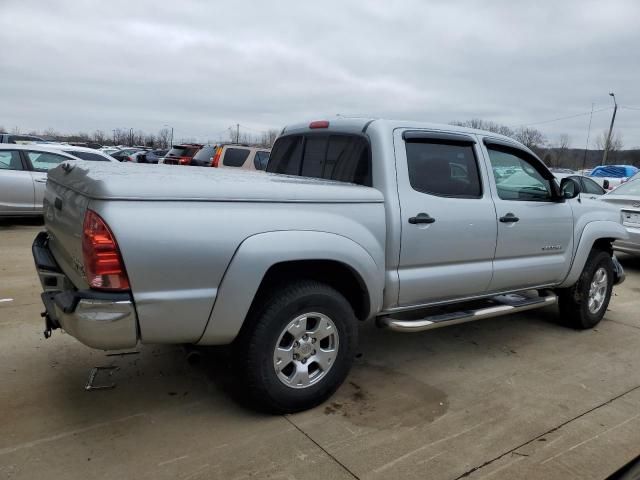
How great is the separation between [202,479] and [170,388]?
3.73ft

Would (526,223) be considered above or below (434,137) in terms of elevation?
below

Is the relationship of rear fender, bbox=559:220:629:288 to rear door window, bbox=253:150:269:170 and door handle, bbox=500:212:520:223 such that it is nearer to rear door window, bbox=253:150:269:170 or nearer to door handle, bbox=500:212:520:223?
door handle, bbox=500:212:520:223

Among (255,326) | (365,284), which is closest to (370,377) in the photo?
(365,284)

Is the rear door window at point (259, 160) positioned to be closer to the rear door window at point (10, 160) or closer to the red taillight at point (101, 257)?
the rear door window at point (10, 160)

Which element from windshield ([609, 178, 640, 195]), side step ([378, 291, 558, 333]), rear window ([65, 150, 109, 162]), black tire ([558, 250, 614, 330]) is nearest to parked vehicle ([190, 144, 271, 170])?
rear window ([65, 150, 109, 162])

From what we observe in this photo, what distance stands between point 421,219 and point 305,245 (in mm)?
1003

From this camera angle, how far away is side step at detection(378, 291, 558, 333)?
3789 mm

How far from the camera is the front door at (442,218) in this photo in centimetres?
374

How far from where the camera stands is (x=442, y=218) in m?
3.86

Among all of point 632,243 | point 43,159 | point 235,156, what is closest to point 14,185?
point 43,159

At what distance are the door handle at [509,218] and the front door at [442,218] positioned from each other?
11cm

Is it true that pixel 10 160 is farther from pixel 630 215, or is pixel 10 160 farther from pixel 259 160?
pixel 630 215

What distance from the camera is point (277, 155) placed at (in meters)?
4.96

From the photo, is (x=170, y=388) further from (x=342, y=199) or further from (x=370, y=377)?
(x=342, y=199)
